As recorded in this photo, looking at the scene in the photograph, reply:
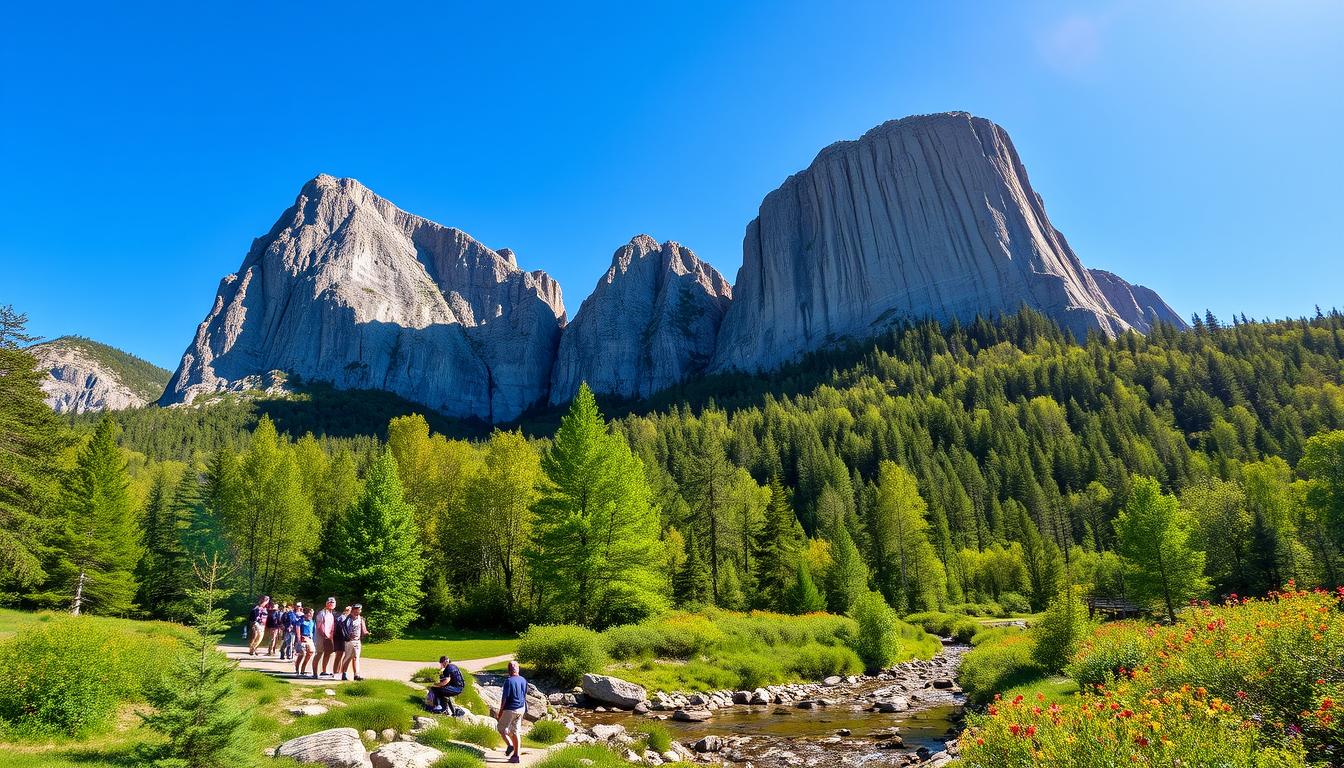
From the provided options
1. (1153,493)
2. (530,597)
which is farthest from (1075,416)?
(530,597)

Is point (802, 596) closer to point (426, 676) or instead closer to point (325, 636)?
point (426, 676)

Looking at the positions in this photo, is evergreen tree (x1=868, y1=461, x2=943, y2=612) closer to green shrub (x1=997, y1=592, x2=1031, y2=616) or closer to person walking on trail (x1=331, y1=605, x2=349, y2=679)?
green shrub (x1=997, y1=592, x2=1031, y2=616)

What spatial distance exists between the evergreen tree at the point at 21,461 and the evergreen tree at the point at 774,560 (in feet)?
141

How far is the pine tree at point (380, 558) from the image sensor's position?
33344mm

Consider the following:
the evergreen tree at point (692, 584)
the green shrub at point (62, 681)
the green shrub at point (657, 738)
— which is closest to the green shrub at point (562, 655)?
the green shrub at point (657, 738)

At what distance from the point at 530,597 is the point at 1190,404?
380ft

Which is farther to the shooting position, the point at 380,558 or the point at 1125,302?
the point at 1125,302

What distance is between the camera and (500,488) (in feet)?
145

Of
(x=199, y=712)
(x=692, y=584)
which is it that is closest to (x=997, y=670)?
(x=692, y=584)

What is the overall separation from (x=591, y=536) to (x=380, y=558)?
11.7 m

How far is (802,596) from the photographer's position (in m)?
46.8

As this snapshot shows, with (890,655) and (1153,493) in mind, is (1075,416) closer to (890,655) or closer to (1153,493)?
(1153,493)

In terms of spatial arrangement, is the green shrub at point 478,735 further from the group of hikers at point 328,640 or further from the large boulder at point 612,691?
the large boulder at point 612,691

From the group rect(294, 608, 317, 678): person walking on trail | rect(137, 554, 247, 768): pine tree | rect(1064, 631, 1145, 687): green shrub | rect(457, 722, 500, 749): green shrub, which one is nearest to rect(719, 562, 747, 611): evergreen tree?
rect(1064, 631, 1145, 687): green shrub
